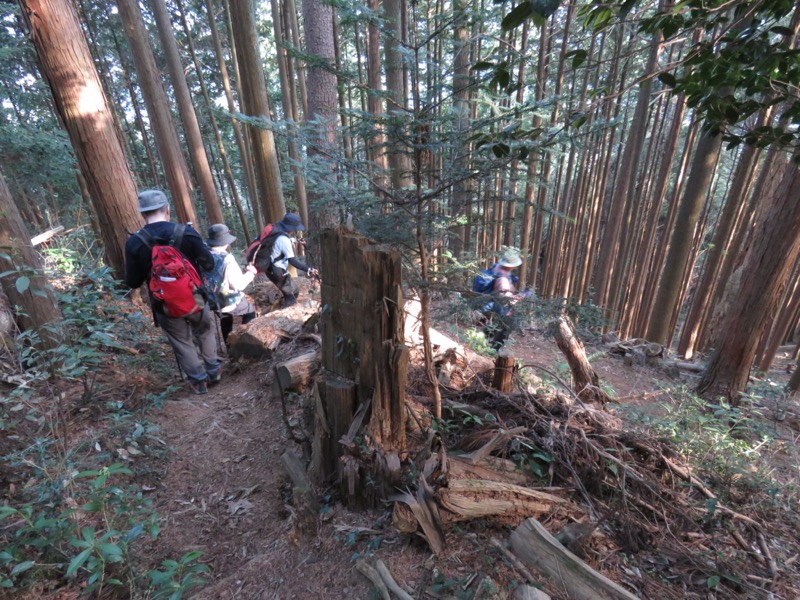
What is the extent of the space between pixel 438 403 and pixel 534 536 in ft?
3.53

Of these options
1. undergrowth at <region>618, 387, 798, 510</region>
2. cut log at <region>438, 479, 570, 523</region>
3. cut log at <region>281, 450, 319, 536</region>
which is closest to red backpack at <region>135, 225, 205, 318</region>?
cut log at <region>281, 450, 319, 536</region>

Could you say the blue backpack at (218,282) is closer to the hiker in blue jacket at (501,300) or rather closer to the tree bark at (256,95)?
the tree bark at (256,95)

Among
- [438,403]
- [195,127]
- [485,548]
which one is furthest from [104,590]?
[195,127]

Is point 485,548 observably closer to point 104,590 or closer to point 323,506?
point 323,506

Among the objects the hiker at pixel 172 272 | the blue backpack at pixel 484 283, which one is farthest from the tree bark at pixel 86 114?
the blue backpack at pixel 484 283

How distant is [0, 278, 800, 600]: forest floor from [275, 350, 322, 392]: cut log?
165 mm

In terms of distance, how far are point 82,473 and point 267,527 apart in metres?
1.19

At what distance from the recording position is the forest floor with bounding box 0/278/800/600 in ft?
5.90

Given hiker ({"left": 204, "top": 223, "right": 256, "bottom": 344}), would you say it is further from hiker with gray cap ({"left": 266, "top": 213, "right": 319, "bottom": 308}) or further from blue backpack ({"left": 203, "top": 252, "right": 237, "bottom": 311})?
hiker with gray cap ({"left": 266, "top": 213, "right": 319, "bottom": 308})

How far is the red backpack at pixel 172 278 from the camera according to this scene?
3.40 meters

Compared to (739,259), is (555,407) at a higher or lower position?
higher

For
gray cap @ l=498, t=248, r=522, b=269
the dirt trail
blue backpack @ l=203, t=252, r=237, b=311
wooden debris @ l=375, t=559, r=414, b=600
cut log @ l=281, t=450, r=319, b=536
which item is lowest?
the dirt trail

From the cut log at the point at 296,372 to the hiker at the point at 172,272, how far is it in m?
1.06

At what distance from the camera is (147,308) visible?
544 cm
